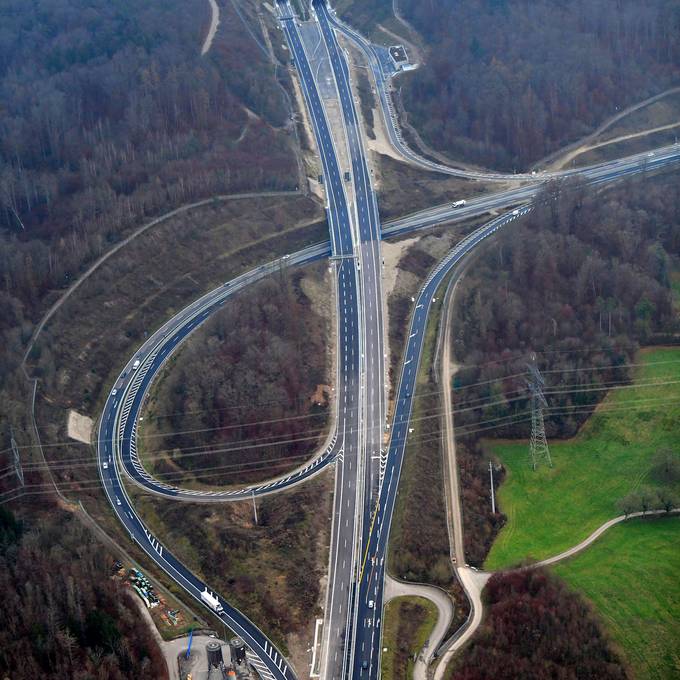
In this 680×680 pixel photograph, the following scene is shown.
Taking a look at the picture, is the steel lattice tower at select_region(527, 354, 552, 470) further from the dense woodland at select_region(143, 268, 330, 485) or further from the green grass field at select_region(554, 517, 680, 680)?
the dense woodland at select_region(143, 268, 330, 485)

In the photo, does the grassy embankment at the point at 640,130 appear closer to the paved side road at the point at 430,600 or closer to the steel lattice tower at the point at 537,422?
the steel lattice tower at the point at 537,422

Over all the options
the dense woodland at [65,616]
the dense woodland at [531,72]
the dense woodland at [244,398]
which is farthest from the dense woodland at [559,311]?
the dense woodland at [65,616]

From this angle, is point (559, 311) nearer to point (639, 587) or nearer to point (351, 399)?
point (351, 399)

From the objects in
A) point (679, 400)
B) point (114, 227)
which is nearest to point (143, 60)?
point (114, 227)

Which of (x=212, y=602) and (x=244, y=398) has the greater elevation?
(x=244, y=398)

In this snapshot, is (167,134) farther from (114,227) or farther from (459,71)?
(459,71)

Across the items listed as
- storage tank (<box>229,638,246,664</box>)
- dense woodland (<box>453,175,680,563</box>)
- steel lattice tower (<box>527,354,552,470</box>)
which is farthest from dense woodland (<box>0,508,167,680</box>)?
steel lattice tower (<box>527,354,552,470</box>)

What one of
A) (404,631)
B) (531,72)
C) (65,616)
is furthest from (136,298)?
(531,72)
